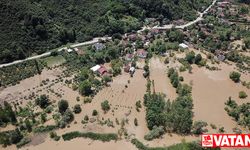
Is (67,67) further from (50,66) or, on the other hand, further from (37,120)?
(37,120)

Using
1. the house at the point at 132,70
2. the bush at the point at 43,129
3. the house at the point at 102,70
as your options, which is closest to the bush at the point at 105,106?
the bush at the point at 43,129

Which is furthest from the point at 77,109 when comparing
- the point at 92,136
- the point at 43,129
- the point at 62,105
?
the point at 43,129

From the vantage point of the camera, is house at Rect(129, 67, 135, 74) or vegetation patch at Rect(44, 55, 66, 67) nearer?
house at Rect(129, 67, 135, 74)

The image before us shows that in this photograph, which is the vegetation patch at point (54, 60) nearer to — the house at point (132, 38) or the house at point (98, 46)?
the house at point (98, 46)

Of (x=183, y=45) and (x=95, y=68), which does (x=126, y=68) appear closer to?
(x=95, y=68)

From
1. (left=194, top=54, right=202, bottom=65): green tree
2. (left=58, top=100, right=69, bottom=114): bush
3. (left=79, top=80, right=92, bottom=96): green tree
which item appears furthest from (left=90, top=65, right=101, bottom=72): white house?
(left=194, top=54, right=202, bottom=65): green tree

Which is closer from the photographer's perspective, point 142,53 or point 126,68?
point 126,68

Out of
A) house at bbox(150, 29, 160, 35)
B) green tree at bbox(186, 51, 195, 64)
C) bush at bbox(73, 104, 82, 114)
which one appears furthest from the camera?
house at bbox(150, 29, 160, 35)

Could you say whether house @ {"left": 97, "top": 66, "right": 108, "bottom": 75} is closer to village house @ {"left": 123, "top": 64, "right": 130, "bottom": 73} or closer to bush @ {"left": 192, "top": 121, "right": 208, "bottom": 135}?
village house @ {"left": 123, "top": 64, "right": 130, "bottom": 73}

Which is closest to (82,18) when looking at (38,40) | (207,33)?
(38,40)
